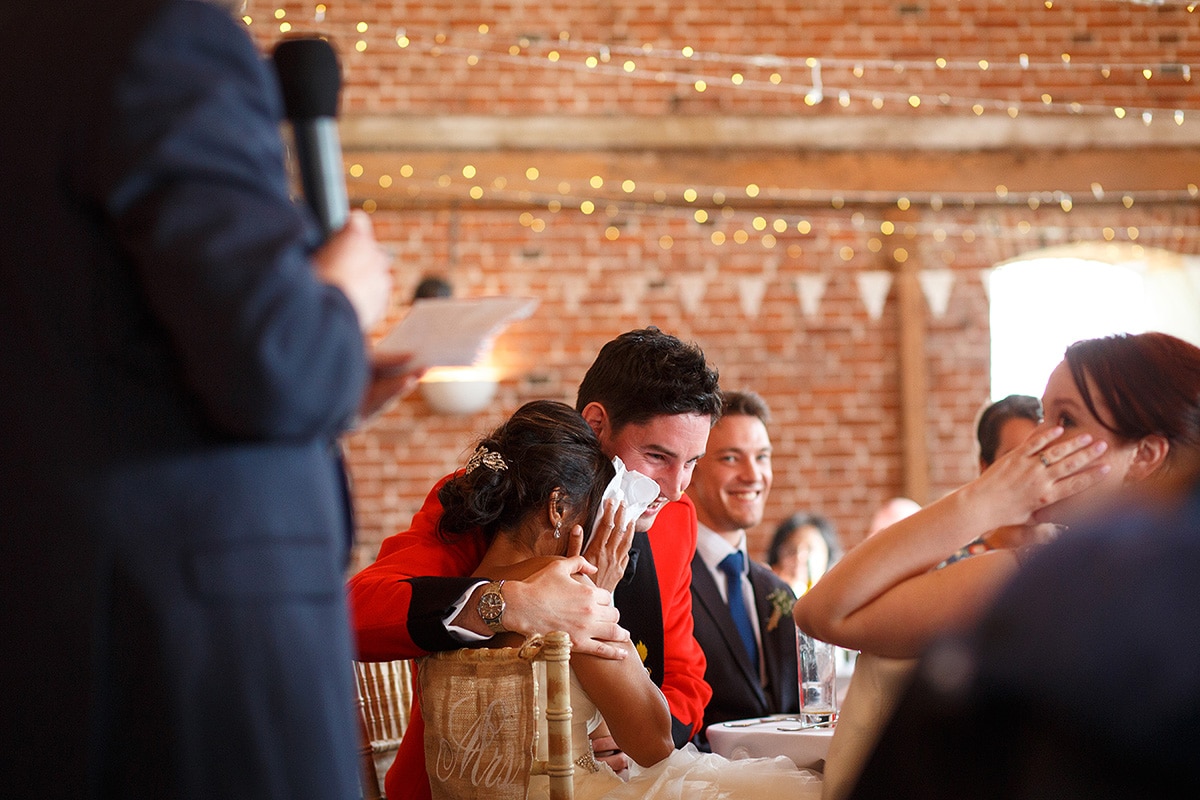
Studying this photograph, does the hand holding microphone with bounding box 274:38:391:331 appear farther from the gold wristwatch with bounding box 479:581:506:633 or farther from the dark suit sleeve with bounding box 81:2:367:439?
the gold wristwatch with bounding box 479:581:506:633

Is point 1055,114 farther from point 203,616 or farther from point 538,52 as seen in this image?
point 203,616

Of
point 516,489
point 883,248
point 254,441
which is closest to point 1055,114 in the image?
point 883,248

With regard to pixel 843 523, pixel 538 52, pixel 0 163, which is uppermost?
pixel 538 52

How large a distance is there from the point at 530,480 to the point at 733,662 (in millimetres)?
1193

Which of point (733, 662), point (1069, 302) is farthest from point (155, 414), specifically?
point (1069, 302)

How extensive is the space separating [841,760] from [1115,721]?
1338 mm

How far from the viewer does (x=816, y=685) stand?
2650mm

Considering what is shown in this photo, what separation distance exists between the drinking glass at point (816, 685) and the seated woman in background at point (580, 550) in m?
0.38

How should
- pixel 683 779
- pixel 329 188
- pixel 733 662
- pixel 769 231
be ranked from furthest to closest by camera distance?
pixel 769 231 → pixel 733 662 → pixel 683 779 → pixel 329 188

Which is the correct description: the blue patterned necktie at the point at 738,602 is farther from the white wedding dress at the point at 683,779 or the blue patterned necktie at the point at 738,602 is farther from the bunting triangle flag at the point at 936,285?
the bunting triangle flag at the point at 936,285

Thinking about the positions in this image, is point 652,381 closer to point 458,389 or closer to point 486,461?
point 486,461

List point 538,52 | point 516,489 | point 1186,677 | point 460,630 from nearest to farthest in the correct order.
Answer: point 1186,677 → point 460,630 → point 516,489 → point 538,52

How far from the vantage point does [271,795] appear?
108cm

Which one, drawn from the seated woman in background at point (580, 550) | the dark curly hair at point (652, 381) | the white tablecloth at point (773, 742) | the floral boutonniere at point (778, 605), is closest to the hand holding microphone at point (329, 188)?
the seated woman in background at point (580, 550)
